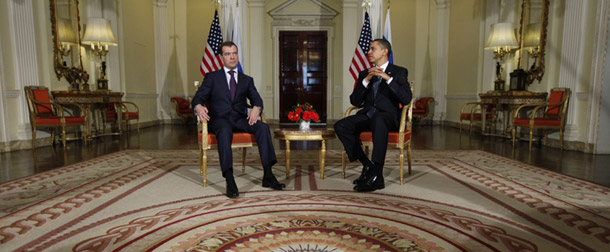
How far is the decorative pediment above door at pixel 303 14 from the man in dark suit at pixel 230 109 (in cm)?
766

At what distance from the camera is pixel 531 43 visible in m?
6.38

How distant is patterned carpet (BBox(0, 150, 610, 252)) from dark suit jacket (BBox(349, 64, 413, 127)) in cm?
74

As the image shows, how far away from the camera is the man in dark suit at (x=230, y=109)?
2.92m

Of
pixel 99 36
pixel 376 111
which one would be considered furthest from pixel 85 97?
pixel 376 111

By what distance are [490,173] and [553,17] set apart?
4.13 m

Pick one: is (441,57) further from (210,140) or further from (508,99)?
(210,140)

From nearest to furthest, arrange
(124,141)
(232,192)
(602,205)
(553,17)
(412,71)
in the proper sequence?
1. (602,205)
2. (232,192)
3. (553,17)
4. (124,141)
5. (412,71)

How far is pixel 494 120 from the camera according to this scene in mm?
7293

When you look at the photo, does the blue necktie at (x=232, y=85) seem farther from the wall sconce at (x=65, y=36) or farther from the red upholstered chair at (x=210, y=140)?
the wall sconce at (x=65, y=36)

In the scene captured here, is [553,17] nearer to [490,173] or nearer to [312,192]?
[490,173]

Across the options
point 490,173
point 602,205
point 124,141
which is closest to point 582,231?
point 602,205

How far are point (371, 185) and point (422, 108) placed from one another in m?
7.31

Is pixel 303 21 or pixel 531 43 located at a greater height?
pixel 303 21

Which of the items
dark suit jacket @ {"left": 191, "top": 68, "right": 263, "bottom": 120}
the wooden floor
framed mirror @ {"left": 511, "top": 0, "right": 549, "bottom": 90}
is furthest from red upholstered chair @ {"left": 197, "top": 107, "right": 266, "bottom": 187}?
framed mirror @ {"left": 511, "top": 0, "right": 549, "bottom": 90}
